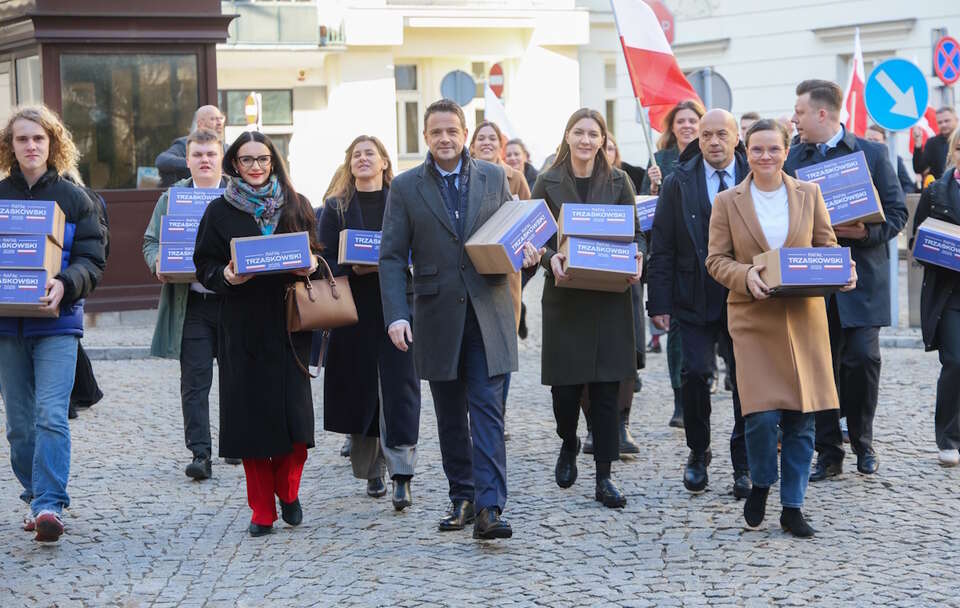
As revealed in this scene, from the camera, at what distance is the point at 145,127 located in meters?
17.1

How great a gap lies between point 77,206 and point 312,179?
118ft

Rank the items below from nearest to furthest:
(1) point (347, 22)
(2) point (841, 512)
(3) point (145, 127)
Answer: (2) point (841, 512) < (3) point (145, 127) < (1) point (347, 22)

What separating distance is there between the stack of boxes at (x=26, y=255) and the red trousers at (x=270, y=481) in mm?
1220

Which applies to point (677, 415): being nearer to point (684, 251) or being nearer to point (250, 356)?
point (684, 251)

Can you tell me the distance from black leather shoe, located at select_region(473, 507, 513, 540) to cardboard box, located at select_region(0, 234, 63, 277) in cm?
236

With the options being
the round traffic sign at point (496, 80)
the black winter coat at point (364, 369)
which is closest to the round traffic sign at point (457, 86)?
the round traffic sign at point (496, 80)

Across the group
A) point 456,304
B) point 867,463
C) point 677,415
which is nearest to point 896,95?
point 677,415

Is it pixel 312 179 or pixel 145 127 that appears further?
pixel 312 179

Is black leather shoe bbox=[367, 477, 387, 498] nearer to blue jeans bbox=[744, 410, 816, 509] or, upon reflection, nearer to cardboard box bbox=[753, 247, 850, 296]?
blue jeans bbox=[744, 410, 816, 509]

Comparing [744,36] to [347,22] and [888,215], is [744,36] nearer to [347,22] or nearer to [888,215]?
[347,22]

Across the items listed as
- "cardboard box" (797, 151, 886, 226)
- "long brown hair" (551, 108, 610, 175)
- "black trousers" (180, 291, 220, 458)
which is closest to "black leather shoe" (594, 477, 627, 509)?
"long brown hair" (551, 108, 610, 175)

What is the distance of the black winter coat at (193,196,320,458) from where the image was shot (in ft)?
24.5

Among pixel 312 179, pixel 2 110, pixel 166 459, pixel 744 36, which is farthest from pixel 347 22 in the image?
pixel 166 459

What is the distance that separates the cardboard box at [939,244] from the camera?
27.5ft
